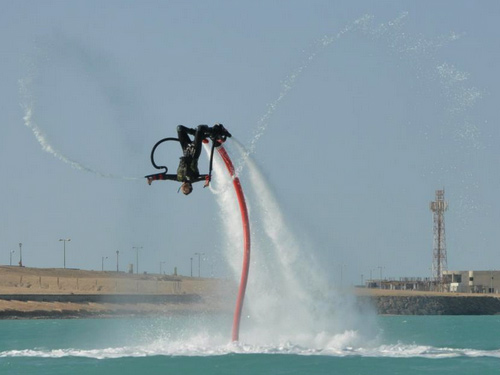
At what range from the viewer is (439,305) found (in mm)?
172500

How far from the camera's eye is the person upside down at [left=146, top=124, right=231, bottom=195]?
153ft

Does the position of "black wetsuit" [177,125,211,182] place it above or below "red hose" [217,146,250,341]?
above

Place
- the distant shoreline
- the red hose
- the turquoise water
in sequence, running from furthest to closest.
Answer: the distant shoreline < the red hose < the turquoise water

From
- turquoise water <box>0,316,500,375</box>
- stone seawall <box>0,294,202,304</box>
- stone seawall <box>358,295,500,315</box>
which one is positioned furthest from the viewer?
stone seawall <box>358,295,500,315</box>

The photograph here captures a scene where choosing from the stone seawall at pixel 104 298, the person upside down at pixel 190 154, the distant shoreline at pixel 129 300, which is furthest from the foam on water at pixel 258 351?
the stone seawall at pixel 104 298

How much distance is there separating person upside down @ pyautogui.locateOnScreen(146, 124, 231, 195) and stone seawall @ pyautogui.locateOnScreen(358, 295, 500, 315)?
118 metres

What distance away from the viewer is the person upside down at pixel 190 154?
46625mm

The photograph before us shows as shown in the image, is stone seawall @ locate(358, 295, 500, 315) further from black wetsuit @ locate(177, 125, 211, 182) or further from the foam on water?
black wetsuit @ locate(177, 125, 211, 182)

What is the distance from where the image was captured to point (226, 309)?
6266cm

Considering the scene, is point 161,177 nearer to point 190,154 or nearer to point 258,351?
point 190,154

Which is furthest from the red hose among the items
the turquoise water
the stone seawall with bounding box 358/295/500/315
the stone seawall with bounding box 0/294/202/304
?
the stone seawall with bounding box 358/295/500/315

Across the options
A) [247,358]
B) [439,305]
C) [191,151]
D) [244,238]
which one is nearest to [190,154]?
[191,151]

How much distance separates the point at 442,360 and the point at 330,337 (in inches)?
199

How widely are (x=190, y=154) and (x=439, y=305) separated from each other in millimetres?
129473
